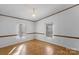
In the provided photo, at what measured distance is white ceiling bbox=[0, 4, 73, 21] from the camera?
1161 millimetres

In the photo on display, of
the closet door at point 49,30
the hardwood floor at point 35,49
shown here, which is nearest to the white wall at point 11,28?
the hardwood floor at point 35,49

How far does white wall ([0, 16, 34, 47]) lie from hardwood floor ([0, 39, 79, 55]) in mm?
65

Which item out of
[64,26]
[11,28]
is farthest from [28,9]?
[64,26]

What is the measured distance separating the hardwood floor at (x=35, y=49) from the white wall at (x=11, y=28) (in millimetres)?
65

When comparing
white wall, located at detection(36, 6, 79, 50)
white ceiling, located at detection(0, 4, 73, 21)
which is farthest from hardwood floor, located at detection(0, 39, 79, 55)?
white ceiling, located at detection(0, 4, 73, 21)

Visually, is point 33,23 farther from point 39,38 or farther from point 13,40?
point 13,40

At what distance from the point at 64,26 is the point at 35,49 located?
48 centimetres

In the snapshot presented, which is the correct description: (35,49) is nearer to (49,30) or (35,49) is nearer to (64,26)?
(49,30)

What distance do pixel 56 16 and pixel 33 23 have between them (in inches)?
12.7

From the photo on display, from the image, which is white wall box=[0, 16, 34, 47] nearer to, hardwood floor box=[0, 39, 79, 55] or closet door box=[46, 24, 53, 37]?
hardwood floor box=[0, 39, 79, 55]

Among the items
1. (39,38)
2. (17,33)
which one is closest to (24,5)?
(17,33)

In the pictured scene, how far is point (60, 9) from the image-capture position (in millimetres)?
1191

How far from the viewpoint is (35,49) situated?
3.97 feet

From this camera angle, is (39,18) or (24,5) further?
(39,18)
